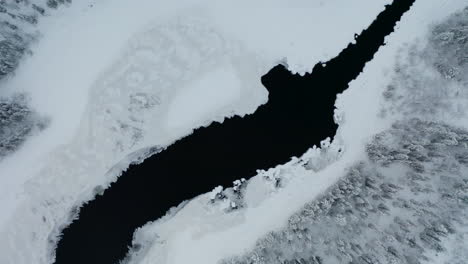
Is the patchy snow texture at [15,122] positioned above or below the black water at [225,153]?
above

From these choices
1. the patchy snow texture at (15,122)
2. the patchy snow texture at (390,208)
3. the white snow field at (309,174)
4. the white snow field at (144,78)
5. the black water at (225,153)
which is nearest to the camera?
the patchy snow texture at (390,208)

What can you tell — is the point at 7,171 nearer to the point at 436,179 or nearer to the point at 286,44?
Result: the point at 286,44

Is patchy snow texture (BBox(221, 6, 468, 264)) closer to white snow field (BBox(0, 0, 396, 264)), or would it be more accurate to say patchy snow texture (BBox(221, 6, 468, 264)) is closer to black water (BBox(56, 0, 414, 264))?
white snow field (BBox(0, 0, 396, 264))

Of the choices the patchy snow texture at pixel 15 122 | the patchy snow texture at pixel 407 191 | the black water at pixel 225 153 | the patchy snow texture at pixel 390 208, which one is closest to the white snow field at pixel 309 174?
the patchy snow texture at pixel 407 191

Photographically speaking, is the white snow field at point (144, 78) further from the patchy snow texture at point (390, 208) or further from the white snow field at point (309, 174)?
the patchy snow texture at point (390, 208)

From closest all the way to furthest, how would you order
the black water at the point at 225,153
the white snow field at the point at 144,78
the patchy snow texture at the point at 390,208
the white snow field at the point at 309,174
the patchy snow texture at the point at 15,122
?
the patchy snow texture at the point at 390,208, the patchy snow texture at the point at 15,122, the white snow field at the point at 309,174, the white snow field at the point at 144,78, the black water at the point at 225,153

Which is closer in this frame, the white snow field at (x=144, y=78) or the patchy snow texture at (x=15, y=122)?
the patchy snow texture at (x=15, y=122)

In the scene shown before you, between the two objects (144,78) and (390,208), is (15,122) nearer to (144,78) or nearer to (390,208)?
(144,78)
